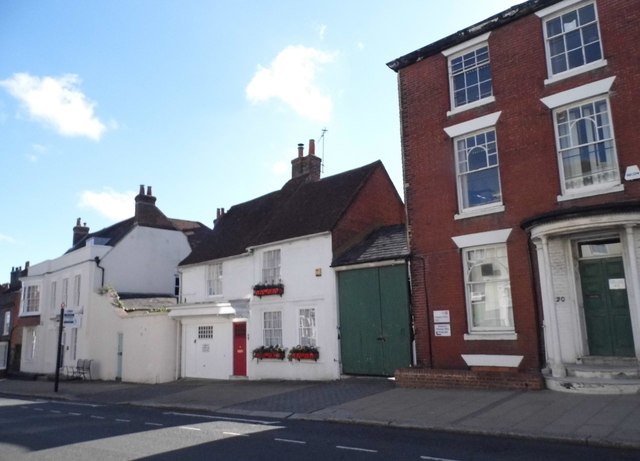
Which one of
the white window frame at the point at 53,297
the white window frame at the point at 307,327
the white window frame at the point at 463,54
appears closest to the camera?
the white window frame at the point at 463,54

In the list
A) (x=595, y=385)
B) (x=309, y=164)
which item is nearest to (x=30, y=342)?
(x=309, y=164)

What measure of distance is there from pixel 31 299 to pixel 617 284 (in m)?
34.1

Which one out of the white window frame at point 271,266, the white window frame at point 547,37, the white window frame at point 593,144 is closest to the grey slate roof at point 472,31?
the white window frame at point 547,37

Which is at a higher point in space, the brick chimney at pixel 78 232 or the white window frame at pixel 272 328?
the brick chimney at pixel 78 232

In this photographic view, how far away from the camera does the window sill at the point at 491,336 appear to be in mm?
13055

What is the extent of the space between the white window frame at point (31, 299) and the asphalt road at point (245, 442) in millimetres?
23276

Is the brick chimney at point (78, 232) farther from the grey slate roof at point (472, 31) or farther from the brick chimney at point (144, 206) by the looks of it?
the grey slate roof at point (472, 31)

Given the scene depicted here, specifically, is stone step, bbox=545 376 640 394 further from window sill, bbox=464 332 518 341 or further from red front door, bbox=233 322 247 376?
red front door, bbox=233 322 247 376

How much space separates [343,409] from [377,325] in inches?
200

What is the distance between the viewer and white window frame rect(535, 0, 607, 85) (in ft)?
40.8

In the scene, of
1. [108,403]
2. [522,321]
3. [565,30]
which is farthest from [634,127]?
[108,403]

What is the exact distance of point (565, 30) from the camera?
13.1 m

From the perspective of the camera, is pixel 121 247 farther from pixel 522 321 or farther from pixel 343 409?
pixel 522 321

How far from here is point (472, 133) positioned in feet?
47.9
